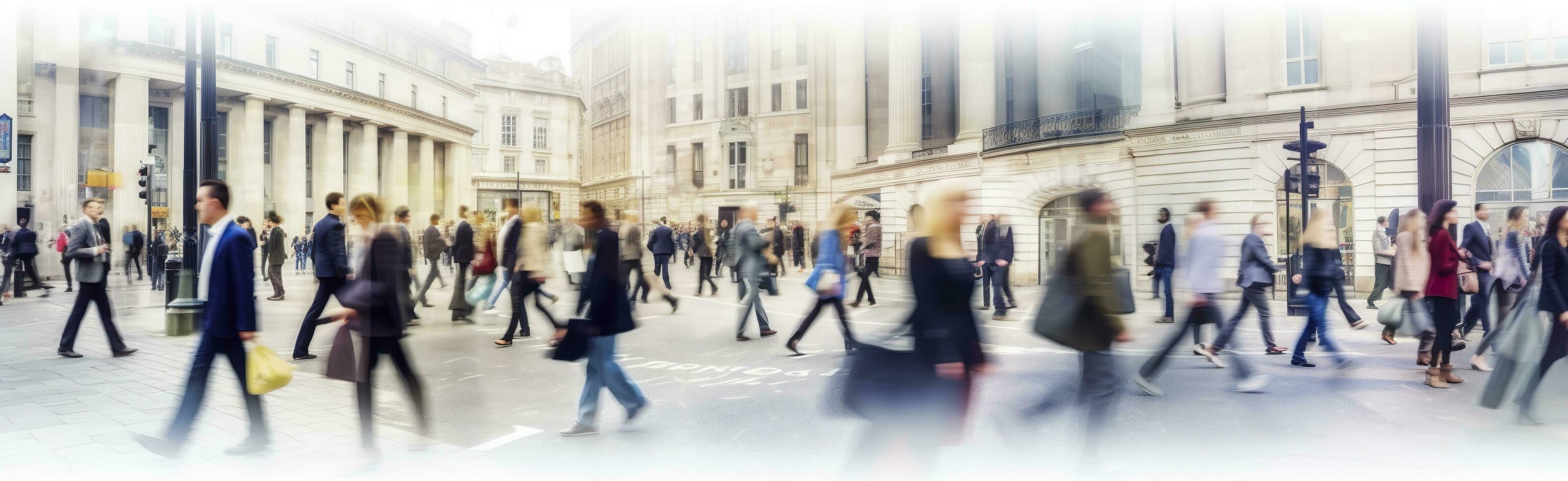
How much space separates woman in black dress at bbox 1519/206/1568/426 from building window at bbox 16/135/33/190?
106 ft

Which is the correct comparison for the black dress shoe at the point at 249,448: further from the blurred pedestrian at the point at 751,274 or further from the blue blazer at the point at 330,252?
the blurred pedestrian at the point at 751,274

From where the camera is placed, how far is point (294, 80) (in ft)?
79.1

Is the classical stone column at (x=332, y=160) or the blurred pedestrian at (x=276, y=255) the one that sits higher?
the classical stone column at (x=332, y=160)

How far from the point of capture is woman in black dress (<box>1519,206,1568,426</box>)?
505 centimetres

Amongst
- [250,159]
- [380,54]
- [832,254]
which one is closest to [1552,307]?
[832,254]

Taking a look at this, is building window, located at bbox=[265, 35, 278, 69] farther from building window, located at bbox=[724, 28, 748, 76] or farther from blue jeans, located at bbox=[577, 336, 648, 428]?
blue jeans, located at bbox=[577, 336, 648, 428]

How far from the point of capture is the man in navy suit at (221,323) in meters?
4.13

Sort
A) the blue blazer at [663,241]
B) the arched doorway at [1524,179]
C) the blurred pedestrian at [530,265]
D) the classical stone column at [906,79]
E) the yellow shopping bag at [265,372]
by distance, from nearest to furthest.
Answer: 1. the yellow shopping bag at [265,372]
2. the blurred pedestrian at [530,265]
3. the arched doorway at [1524,179]
4. the blue blazer at [663,241]
5. the classical stone column at [906,79]

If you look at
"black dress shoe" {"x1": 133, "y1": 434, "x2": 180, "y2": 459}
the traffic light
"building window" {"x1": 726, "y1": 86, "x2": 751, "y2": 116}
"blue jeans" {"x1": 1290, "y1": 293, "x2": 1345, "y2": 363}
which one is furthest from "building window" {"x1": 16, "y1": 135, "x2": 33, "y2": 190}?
"blue jeans" {"x1": 1290, "y1": 293, "x2": 1345, "y2": 363}

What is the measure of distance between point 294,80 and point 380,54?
22.4 feet

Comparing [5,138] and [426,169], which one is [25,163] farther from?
[5,138]

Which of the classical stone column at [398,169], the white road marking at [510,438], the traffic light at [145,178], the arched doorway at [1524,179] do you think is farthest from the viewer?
the classical stone column at [398,169]

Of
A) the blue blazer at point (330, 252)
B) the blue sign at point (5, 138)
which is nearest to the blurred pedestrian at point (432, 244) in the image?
the blue blazer at point (330, 252)

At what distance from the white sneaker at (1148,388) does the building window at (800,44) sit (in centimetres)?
1925
